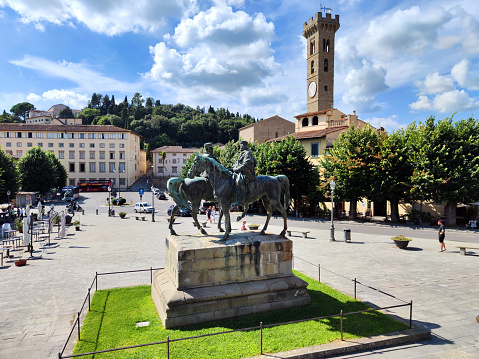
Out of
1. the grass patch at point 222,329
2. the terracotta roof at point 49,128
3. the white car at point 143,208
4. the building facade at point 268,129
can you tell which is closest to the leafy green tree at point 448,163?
the grass patch at point 222,329

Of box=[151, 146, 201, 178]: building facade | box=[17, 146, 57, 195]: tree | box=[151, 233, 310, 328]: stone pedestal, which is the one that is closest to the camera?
box=[151, 233, 310, 328]: stone pedestal

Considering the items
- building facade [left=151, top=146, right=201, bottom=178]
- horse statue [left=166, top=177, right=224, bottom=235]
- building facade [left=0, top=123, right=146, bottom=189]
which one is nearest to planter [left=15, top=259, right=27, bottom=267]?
horse statue [left=166, top=177, right=224, bottom=235]

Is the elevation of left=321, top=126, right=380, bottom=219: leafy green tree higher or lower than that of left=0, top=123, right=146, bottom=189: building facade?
lower

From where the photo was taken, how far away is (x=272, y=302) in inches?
364

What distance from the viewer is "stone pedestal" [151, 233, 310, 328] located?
850 cm

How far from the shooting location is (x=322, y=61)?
68.5 metres

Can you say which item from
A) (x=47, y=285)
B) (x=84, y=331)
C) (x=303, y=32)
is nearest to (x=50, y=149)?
(x=303, y=32)

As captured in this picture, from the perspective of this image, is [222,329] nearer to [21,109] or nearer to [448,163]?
[448,163]

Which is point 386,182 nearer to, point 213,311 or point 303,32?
point 213,311

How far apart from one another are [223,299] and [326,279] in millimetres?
5898

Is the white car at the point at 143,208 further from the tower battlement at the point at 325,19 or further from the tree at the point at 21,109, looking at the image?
the tree at the point at 21,109

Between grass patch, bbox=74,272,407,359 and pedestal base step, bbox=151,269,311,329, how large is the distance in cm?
22

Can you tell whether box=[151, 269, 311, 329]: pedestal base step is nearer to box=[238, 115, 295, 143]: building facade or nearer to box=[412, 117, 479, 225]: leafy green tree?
box=[412, 117, 479, 225]: leafy green tree

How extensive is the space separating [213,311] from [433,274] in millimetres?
10601
